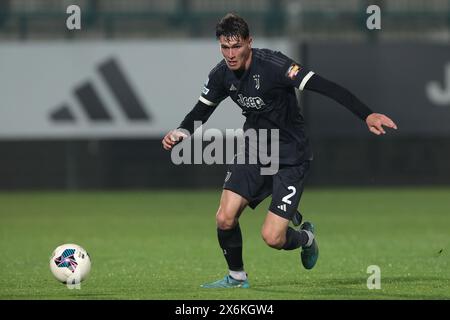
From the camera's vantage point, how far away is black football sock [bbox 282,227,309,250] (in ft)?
28.7

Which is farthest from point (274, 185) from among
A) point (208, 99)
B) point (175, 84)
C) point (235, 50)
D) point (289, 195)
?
point (175, 84)

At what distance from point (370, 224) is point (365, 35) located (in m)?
7.40

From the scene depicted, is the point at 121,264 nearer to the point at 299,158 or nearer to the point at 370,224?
the point at 299,158

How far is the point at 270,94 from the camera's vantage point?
28.0ft

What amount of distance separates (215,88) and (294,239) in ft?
4.60

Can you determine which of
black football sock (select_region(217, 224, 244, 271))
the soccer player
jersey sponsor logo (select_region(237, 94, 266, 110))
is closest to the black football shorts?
the soccer player

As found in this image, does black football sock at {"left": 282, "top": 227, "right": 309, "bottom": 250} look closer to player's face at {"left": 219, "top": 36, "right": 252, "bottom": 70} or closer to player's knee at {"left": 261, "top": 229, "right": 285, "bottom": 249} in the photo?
player's knee at {"left": 261, "top": 229, "right": 285, "bottom": 249}

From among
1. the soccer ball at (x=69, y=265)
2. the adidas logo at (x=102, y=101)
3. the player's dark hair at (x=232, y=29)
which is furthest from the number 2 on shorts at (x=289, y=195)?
the adidas logo at (x=102, y=101)

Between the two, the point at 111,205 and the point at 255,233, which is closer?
the point at 255,233

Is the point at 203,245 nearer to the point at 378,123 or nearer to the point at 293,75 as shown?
the point at 293,75

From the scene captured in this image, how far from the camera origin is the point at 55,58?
21.0m

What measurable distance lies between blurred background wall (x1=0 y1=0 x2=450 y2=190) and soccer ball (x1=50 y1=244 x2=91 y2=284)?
12.0 metres
